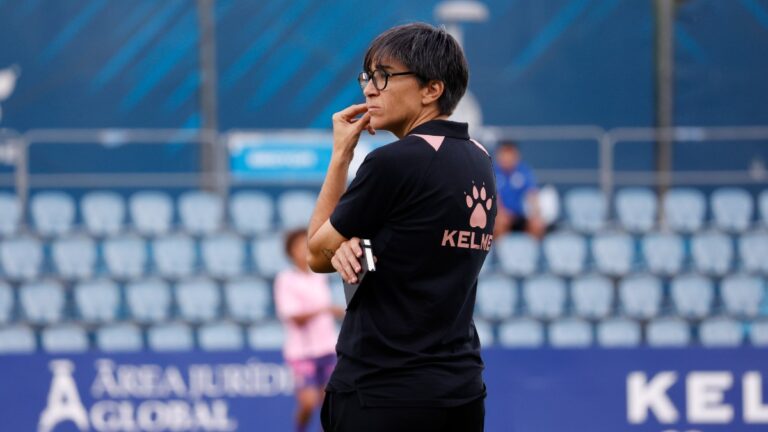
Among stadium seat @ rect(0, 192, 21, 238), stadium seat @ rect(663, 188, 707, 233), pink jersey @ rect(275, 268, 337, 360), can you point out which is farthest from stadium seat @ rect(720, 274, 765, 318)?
stadium seat @ rect(0, 192, 21, 238)

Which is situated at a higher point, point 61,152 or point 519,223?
point 61,152

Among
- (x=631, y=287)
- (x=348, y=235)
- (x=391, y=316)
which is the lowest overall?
(x=391, y=316)

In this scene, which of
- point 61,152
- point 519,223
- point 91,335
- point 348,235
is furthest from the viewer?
point 61,152

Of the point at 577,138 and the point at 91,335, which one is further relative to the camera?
the point at 577,138

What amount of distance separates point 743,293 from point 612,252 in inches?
43.3

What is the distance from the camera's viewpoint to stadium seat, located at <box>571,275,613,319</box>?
969 cm

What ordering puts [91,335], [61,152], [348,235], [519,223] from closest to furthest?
[348,235] < [91,335] < [519,223] < [61,152]

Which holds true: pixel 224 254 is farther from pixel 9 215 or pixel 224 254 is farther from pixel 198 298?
pixel 9 215

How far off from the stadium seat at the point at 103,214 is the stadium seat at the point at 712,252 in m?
4.92

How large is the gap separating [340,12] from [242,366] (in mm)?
5304

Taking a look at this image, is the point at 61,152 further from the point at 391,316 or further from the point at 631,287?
the point at 391,316

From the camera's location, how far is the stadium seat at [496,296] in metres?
9.63

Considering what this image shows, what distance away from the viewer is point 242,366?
25.9 feet

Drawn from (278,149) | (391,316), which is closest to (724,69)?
(278,149)
